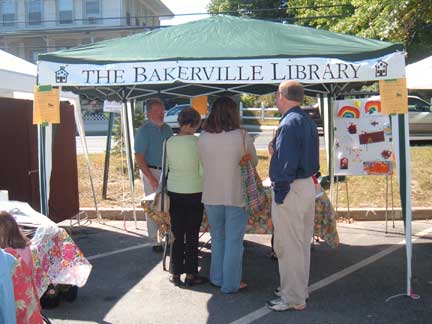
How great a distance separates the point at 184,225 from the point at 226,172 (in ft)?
2.45

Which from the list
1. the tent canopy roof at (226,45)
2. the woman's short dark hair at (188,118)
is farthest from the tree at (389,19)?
the woman's short dark hair at (188,118)

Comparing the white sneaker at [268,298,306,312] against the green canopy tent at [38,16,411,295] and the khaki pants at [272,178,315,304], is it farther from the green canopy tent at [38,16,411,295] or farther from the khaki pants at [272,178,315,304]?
the green canopy tent at [38,16,411,295]

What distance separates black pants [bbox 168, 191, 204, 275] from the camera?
526 centimetres

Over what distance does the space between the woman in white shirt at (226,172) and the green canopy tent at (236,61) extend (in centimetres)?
38

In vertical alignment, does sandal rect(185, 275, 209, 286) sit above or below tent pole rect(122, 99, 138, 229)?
below

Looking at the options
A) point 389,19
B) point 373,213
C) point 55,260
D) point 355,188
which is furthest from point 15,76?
point 389,19

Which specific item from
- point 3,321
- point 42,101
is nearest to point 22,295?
point 3,321

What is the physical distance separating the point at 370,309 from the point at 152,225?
3.09 meters

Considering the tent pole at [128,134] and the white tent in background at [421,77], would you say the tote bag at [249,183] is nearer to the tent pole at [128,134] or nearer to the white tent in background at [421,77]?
the white tent in background at [421,77]

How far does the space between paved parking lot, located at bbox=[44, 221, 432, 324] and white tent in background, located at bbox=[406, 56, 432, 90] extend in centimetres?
202

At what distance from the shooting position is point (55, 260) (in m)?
4.50

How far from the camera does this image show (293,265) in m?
4.58

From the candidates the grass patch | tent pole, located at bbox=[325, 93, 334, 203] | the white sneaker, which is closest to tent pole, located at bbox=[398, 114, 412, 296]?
A: the white sneaker

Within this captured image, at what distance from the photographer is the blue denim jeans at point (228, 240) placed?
198 inches
